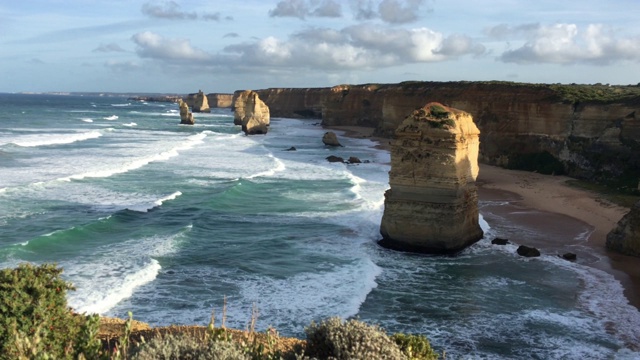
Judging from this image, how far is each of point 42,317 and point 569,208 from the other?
84.5 ft

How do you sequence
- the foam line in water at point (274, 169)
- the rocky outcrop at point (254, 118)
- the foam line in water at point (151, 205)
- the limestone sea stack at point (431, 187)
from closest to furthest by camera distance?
the limestone sea stack at point (431, 187) → the foam line in water at point (151, 205) → the foam line in water at point (274, 169) → the rocky outcrop at point (254, 118)

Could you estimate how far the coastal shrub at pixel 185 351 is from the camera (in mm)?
6379

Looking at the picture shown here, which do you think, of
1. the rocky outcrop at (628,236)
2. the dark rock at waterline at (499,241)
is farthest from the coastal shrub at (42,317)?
the rocky outcrop at (628,236)

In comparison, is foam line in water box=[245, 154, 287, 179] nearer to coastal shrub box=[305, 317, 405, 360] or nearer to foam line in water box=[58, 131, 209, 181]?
foam line in water box=[58, 131, 209, 181]

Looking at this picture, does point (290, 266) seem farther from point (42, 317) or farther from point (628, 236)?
point (628, 236)

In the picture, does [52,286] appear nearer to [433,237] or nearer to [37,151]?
[433,237]

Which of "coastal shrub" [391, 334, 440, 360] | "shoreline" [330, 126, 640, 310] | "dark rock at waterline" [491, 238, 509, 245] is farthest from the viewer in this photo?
"dark rock at waterline" [491, 238, 509, 245]

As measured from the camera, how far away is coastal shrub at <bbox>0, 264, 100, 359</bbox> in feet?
23.0

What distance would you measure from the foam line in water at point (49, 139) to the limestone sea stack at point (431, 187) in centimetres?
3758

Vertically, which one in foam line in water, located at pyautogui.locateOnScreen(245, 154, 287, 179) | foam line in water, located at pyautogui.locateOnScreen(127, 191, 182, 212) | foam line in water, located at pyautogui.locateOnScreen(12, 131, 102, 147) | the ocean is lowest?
the ocean

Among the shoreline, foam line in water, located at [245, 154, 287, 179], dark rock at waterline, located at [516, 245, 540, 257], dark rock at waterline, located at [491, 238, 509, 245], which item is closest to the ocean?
dark rock at waterline, located at [516, 245, 540, 257]

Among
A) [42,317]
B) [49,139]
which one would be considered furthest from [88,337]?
[49,139]

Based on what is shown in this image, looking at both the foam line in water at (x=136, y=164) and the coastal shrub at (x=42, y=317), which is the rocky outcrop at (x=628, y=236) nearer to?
the coastal shrub at (x=42, y=317)

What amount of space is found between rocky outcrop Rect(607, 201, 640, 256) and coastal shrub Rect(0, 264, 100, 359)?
59.6 feet
